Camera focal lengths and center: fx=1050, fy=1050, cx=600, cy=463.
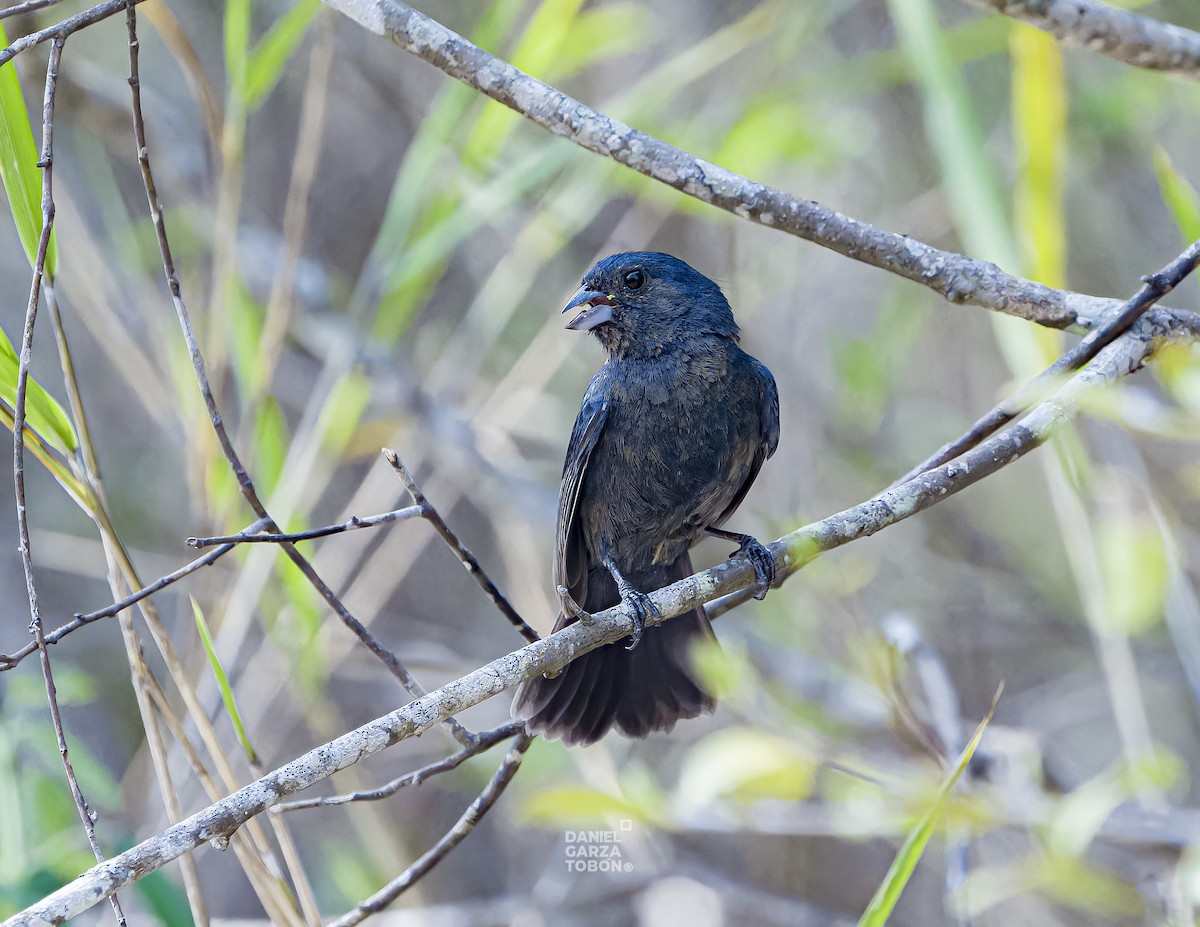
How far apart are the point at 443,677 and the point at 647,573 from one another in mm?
1771

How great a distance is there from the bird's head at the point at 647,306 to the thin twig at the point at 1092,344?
3.33 feet

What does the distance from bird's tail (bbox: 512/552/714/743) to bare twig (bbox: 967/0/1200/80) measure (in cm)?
161

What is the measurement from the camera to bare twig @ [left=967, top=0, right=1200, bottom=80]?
5.35 ft

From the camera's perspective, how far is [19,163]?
1.89m

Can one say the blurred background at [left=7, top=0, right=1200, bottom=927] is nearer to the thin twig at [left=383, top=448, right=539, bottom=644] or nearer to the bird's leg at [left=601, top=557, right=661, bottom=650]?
the bird's leg at [left=601, top=557, right=661, bottom=650]

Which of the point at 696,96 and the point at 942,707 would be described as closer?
the point at 942,707

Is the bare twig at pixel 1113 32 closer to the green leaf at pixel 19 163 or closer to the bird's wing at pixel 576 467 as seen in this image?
the bird's wing at pixel 576 467

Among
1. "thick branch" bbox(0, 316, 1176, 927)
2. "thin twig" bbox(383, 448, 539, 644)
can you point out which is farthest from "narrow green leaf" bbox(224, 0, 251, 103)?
"thick branch" bbox(0, 316, 1176, 927)

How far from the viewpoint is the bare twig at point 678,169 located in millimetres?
2021

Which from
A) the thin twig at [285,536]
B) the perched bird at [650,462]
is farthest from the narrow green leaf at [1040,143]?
the thin twig at [285,536]

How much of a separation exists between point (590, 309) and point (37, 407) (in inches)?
62.5

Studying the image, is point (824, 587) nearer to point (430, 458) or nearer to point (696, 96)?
point (430, 458)

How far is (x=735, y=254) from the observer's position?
4895 millimetres

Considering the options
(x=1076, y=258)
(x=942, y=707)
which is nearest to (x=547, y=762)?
(x=942, y=707)
